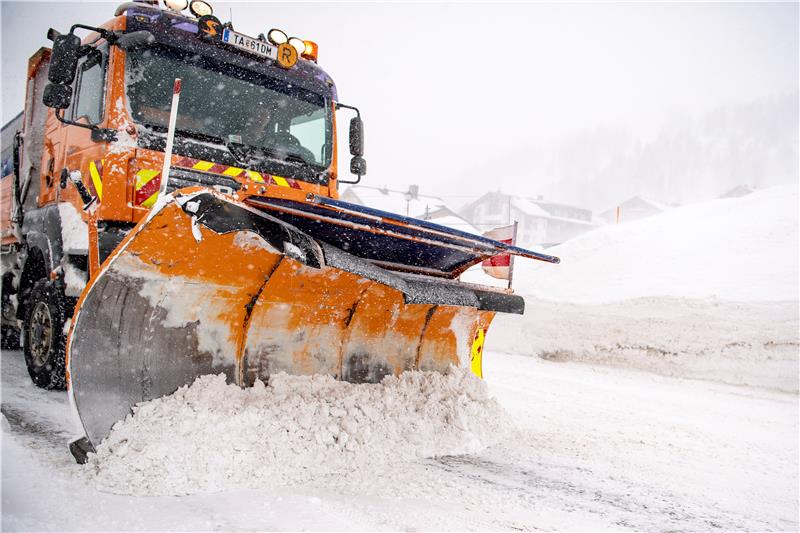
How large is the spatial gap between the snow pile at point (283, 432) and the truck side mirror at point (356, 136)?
2233 millimetres

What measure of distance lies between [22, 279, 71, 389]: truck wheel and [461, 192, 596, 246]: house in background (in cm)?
4601

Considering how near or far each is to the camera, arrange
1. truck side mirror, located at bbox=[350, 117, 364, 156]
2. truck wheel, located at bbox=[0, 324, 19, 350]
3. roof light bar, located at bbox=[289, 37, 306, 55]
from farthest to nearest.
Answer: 1. truck wheel, located at bbox=[0, 324, 19, 350]
2. truck side mirror, located at bbox=[350, 117, 364, 156]
3. roof light bar, located at bbox=[289, 37, 306, 55]

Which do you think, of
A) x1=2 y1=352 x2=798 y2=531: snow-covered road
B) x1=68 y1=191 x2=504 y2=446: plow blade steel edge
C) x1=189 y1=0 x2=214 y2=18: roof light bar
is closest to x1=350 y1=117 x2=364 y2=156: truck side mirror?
x1=189 y1=0 x2=214 y2=18: roof light bar

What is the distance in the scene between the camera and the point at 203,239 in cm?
260

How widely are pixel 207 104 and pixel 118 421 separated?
2.29m

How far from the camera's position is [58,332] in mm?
3609

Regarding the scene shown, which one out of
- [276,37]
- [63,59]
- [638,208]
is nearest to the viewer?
[63,59]

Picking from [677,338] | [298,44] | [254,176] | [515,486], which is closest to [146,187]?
[254,176]

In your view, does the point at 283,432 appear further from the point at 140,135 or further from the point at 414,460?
the point at 140,135

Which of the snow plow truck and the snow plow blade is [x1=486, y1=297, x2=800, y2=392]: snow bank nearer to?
the snow plow truck

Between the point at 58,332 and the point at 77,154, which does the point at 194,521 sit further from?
the point at 77,154

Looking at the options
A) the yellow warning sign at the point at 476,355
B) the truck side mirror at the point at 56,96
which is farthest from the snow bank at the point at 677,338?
the truck side mirror at the point at 56,96

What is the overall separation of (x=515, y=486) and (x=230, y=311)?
6.27 ft

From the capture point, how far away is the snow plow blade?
2418 mm
